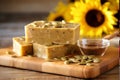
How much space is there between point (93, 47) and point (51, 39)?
11 centimetres

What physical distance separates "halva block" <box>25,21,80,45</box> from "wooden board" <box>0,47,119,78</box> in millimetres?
51

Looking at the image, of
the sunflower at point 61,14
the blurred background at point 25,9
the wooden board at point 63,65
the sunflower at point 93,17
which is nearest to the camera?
the wooden board at point 63,65

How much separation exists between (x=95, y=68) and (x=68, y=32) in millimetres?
133

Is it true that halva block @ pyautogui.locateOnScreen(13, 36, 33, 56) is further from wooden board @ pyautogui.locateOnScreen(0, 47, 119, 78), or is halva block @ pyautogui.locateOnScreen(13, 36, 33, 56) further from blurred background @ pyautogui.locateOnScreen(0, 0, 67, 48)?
blurred background @ pyautogui.locateOnScreen(0, 0, 67, 48)

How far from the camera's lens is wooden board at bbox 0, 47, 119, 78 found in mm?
748

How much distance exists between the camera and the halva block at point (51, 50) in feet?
2.69

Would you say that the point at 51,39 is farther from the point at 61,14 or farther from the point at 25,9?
the point at 25,9

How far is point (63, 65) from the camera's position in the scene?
0.78 m

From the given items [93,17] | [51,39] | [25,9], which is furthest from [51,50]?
[25,9]

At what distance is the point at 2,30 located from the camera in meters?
1.30

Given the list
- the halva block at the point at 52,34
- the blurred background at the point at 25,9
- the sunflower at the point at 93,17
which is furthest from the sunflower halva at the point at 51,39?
the blurred background at the point at 25,9

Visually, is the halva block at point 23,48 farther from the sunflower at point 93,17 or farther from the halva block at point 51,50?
the sunflower at point 93,17

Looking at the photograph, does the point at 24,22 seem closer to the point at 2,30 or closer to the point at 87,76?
the point at 2,30

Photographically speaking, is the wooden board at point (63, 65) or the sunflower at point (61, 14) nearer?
the wooden board at point (63, 65)
